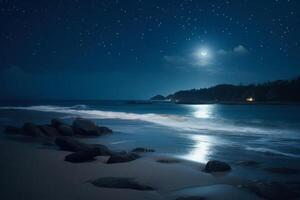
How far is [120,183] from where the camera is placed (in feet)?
21.9

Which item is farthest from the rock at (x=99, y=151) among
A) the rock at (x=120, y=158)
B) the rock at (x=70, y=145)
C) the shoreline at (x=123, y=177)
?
the rock at (x=70, y=145)

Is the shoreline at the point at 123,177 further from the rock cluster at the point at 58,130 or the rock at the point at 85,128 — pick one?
the rock at the point at 85,128

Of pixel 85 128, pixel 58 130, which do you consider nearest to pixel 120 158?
pixel 85 128

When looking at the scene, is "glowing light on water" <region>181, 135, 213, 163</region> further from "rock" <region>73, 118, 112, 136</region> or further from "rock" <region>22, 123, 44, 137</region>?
"rock" <region>22, 123, 44, 137</region>

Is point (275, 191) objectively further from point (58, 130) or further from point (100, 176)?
point (58, 130)

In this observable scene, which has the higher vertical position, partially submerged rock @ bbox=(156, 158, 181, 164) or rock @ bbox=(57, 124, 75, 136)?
rock @ bbox=(57, 124, 75, 136)

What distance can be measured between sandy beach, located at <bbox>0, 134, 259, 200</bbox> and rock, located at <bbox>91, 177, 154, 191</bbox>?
0.17 m

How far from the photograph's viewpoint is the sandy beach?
20.2 feet

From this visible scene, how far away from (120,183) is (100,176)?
1.05 metres

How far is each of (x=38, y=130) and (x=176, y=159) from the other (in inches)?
383

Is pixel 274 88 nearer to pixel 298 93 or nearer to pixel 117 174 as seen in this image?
pixel 298 93

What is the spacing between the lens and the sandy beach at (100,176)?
615 cm

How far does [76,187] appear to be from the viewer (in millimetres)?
6613

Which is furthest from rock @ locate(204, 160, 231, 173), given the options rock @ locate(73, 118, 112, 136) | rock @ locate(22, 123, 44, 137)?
rock @ locate(22, 123, 44, 137)
